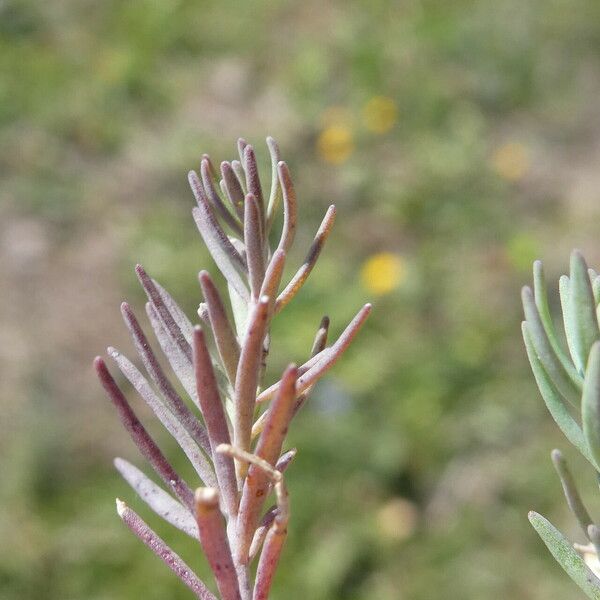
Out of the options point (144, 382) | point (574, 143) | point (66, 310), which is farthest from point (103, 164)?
point (144, 382)

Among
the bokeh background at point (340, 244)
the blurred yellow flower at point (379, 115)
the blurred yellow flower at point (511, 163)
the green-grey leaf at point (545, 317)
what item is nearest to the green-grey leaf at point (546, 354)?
the green-grey leaf at point (545, 317)

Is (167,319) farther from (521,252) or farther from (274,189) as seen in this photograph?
(521,252)

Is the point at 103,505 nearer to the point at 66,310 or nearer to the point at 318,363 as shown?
the point at 66,310

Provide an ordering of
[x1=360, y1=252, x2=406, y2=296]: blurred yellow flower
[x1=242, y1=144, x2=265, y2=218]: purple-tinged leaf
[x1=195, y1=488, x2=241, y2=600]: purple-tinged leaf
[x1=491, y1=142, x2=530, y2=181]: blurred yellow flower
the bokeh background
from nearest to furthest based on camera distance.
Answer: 1. [x1=195, y1=488, x2=241, y2=600]: purple-tinged leaf
2. [x1=242, y1=144, x2=265, y2=218]: purple-tinged leaf
3. the bokeh background
4. [x1=360, y1=252, x2=406, y2=296]: blurred yellow flower
5. [x1=491, y1=142, x2=530, y2=181]: blurred yellow flower

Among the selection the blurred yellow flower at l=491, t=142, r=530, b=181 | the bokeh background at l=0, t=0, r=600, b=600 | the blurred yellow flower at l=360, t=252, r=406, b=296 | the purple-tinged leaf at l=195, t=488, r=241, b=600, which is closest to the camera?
the purple-tinged leaf at l=195, t=488, r=241, b=600

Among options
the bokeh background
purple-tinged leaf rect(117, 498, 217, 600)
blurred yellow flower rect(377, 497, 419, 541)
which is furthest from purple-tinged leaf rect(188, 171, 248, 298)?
blurred yellow flower rect(377, 497, 419, 541)

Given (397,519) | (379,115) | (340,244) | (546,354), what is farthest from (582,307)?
(379,115)

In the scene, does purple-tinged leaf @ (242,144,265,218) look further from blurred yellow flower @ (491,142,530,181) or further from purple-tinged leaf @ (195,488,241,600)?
blurred yellow flower @ (491,142,530,181)

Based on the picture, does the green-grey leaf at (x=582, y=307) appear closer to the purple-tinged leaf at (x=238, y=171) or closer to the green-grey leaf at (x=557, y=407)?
the green-grey leaf at (x=557, y=407)
